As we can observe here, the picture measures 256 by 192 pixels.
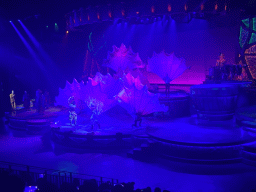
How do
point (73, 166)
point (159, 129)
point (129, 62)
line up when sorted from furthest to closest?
point (129, 62)
point (159, 129)
point (73, 166)

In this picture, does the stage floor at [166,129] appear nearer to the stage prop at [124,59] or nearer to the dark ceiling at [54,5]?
the stage prop at [124,59]

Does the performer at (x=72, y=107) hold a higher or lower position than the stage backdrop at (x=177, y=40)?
lower

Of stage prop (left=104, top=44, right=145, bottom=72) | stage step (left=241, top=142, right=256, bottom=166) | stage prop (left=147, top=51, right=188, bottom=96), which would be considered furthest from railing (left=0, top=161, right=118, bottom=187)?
stage prop (left=104, top=44, right=145, bottom=72)

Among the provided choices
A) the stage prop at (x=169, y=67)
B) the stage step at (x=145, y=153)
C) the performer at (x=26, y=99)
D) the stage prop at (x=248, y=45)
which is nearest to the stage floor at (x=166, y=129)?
the stage step at (x=145, y=153)

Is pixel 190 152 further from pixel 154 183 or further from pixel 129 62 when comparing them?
pixel 129 62

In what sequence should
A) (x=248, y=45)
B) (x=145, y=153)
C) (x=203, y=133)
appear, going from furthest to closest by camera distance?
1. (x=248, y=45)
2. (x=203, y=133)
3. (x=145, y=153)

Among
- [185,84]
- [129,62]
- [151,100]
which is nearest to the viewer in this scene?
[151,100]

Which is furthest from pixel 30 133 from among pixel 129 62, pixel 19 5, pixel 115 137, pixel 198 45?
pixel 198 45

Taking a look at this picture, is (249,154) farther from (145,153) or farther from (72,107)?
(72,107)

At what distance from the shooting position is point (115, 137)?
834 cm

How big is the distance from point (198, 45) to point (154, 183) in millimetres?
11555

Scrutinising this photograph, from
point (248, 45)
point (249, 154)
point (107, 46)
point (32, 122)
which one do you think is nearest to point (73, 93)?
point (32, 122)

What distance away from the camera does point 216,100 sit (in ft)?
27.2

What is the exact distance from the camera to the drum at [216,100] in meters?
8.22
